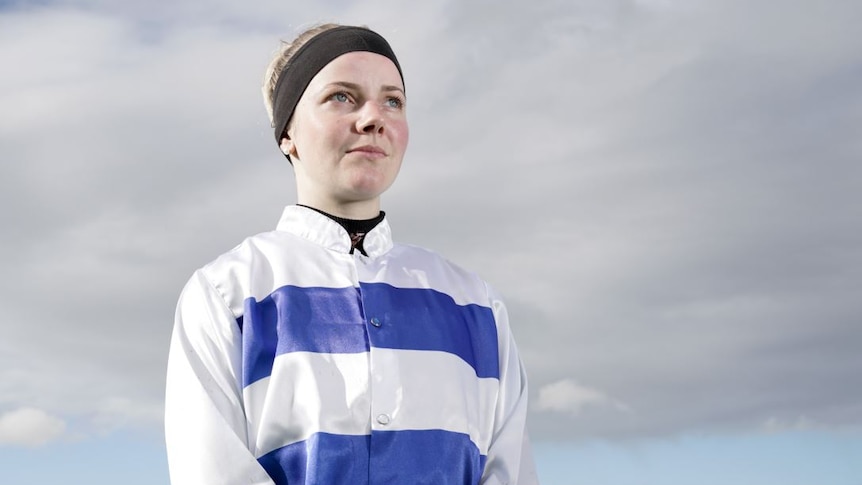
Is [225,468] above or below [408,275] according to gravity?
below

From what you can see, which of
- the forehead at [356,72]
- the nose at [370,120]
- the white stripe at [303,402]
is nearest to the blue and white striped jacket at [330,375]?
the white stripe at [303,402]

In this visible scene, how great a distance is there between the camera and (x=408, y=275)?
3611 millimetres

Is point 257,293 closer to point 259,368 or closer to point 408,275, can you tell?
point 259,368

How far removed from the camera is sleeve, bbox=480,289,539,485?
3490mm

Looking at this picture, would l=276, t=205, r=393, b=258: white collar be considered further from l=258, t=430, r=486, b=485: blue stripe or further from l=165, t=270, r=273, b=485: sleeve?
l=258, t=430, r=486, b=485: blue stripe

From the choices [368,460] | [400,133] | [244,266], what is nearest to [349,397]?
[368,460]

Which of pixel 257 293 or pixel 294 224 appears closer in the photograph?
pixel 257 293

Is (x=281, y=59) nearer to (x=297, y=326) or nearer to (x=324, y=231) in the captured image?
(x=324, y=231)

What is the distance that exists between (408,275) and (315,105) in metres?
0.67

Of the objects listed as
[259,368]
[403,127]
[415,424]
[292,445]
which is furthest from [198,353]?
[403,127]

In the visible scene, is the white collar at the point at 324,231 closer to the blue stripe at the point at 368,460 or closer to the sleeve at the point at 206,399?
the sleeve at the point at 206,399

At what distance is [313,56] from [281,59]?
0.27 metres

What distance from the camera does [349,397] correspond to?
125 inches

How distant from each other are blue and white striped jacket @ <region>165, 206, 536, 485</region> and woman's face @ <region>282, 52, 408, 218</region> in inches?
4.2
